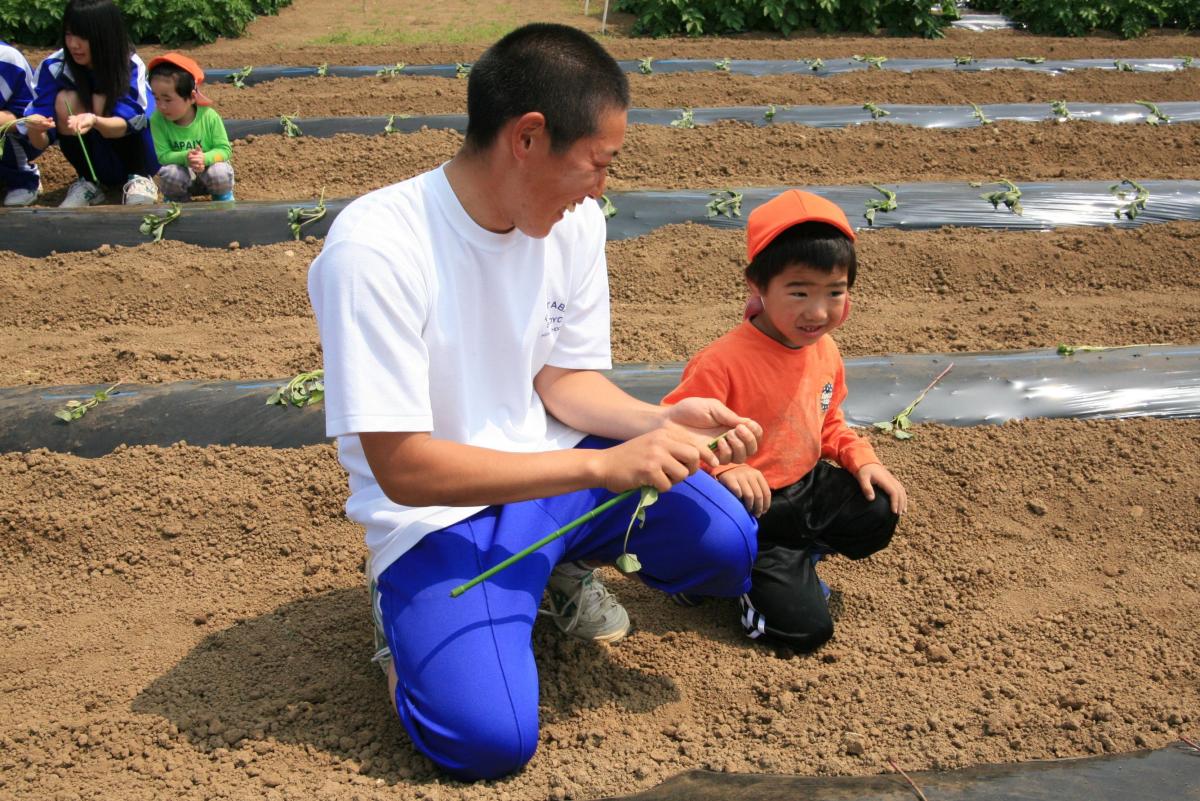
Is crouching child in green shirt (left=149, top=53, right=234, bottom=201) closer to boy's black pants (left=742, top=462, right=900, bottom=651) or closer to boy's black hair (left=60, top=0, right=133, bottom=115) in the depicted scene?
boy's black hair (left=60, top=0, right=133, bottom=115)

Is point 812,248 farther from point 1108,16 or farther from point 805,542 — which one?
point 1108,16

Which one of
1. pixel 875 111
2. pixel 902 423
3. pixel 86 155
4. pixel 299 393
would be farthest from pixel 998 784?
pixel 875 111

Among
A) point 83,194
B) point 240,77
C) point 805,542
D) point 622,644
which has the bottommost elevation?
point 622,644

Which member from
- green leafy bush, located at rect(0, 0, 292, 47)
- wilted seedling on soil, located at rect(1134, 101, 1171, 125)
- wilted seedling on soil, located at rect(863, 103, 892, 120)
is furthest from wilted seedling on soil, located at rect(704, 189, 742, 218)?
green leafy bush, located at rect(0, 0, 292, 47)

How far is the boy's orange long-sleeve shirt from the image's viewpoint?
8.37 ft

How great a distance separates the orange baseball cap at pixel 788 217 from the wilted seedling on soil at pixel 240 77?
6586mm

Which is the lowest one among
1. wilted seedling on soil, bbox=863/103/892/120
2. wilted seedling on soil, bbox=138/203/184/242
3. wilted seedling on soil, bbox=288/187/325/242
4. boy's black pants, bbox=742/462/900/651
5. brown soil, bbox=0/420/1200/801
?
brown soil, bbox=0/420/1200/801

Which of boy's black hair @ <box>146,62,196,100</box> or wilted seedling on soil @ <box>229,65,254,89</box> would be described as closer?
boy's black hair @ <box>146,62,196,100</box>

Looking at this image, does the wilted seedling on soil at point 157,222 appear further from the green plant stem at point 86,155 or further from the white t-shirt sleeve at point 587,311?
the white t-shirt sleeve at point 587,311

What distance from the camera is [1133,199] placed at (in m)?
5.10

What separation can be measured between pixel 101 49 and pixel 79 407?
292cm

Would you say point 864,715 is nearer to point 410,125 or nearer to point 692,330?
point 692,330

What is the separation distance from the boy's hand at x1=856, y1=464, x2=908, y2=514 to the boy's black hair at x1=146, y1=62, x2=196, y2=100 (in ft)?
14.4

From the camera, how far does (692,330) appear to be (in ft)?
13.6
